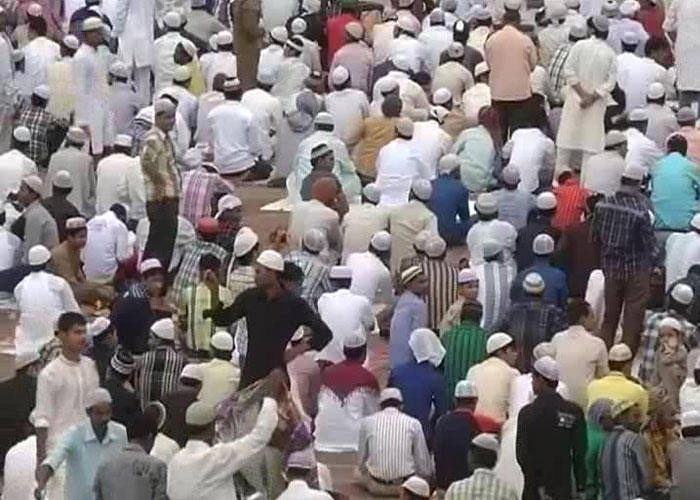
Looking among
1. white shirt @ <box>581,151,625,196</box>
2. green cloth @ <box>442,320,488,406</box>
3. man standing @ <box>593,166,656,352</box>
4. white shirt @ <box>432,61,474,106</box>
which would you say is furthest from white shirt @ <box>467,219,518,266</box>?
white shirt @ <box>432,61,474,106</box>

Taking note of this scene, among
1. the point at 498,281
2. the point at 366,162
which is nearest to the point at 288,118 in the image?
the point at 366,162

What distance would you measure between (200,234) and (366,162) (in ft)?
12.3

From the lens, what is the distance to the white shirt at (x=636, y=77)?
84.7 feet

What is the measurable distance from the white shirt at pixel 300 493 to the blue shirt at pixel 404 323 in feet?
13.4

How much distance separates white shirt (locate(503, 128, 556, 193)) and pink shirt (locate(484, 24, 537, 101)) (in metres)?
0.84

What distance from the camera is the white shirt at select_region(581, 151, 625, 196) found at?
75.0ft

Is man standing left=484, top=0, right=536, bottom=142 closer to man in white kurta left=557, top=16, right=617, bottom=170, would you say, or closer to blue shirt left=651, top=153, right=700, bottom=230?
man in white kurta left=557, top=16, right=617, bottom=170

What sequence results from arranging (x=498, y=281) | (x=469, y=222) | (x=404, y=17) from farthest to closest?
(x=404, y=17), (x=469, y=222), (x=498, y=281)

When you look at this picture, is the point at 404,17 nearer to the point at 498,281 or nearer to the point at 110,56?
the point at 110,56

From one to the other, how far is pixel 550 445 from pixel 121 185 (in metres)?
6.81

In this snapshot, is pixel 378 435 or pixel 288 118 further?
pixel 288 118

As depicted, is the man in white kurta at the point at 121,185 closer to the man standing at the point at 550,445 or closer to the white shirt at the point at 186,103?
the white shirt at the point at 186,103

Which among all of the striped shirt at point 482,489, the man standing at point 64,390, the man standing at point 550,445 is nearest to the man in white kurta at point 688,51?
the man standing at point 550,445

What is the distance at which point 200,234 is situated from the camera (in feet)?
70.7
